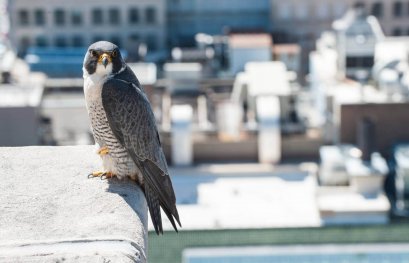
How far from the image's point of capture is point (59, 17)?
219 ft

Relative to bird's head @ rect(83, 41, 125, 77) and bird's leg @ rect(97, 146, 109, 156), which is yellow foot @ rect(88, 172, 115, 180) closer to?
bird's leg @ rect(97, 146, 109, 156)

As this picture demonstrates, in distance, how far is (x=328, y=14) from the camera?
2638 inches

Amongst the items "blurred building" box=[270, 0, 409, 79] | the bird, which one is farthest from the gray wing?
"blurred building" box=[270, 0, 409, 79]

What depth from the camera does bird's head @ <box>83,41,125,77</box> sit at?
8047mm

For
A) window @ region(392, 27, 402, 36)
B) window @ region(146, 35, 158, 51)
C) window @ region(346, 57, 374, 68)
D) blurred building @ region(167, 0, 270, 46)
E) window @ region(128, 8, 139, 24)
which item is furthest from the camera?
blurred building @ region(167, 0, 270, 46)

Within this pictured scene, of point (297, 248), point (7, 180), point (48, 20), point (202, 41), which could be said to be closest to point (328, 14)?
point (202, 41)

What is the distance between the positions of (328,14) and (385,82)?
24989 mm

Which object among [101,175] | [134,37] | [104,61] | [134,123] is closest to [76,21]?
[134,37]

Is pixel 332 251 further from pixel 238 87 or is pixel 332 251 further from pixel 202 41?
pixel 202 41

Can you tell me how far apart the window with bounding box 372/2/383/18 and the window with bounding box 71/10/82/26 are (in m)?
17.7

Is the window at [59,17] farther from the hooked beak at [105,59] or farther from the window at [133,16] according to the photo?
the hooked beak at [105,59]

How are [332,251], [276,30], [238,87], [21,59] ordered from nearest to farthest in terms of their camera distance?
[332,251] → [238,87] → [21,59] → [276,30]

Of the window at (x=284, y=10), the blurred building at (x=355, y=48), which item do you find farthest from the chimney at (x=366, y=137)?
the window at (x=284, y=10)

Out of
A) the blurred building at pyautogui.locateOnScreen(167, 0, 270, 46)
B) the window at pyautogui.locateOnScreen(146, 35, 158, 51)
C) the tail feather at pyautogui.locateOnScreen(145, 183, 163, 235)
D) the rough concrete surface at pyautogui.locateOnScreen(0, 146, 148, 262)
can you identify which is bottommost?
the window at pyautogui.locateOnScreen(146, 35, 158, 51)
